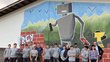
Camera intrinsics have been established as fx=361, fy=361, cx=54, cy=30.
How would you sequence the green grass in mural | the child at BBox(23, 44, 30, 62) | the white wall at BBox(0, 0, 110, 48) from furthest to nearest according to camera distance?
1. the white wall at BBox(0, 0, 110, 48)
2. the child at BBox(23, 44, 30, 62)
3. the green grass in mural

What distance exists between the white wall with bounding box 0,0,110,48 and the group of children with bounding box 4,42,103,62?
3.53 ft

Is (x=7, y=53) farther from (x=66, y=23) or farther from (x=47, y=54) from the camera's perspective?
(x=66, y=23)

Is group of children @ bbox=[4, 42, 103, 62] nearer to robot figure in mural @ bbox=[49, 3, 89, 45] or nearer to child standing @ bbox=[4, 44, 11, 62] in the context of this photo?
child standing @ bbox=[4, 44, 11, 62]

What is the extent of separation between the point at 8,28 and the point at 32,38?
189cm

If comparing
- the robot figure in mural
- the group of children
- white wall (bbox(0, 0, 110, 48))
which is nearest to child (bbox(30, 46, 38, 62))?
the group of children

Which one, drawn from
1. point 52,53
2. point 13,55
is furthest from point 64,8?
point 13,55

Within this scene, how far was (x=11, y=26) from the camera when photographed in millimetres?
23969

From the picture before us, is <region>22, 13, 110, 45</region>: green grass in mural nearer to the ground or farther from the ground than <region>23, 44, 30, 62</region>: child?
farther from the ground

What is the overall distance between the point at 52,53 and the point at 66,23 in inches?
89.0

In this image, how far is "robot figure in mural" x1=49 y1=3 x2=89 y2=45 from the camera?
22.1 meters

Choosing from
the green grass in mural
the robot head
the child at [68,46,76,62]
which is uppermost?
the robot head

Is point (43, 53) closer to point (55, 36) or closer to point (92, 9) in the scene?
point (55, 36)

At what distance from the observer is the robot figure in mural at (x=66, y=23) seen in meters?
22.1

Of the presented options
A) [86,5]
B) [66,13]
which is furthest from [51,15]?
[86,5]
